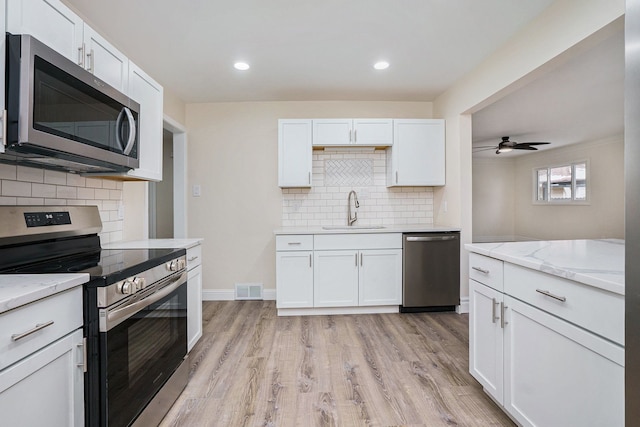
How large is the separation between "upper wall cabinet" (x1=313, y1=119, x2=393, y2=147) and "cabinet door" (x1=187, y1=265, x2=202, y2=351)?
1.92 meters

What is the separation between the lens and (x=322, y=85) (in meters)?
3.29

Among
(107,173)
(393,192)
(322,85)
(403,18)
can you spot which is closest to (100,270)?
(107,173)

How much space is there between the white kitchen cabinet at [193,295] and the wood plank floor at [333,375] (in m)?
0.18

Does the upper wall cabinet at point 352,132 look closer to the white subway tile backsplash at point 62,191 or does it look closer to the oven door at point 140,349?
the white subway tile backsplash at point 62,191

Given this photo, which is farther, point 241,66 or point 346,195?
point 346,195

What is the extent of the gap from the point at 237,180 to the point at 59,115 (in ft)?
8.28

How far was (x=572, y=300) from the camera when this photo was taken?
3.73 ft

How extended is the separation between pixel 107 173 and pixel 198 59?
1.43 m

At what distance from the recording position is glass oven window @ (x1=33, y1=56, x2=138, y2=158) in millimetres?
1155

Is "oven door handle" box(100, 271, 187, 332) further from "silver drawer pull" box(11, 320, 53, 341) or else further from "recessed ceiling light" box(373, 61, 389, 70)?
"recessed ceiling light" box(373, 61, 389, 70)

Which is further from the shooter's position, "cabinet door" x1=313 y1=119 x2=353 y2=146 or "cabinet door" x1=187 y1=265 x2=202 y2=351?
"cabinet door" x1=313 y1=119 x2=353 y2=146

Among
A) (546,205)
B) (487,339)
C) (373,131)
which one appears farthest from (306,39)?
(546,205)

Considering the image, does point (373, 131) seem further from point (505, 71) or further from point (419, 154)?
point (505, 71)

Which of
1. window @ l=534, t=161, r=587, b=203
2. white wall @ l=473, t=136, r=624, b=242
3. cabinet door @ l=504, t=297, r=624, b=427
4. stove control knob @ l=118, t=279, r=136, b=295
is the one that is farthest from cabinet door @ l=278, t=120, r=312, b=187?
window @ l=534, t=161, r=587, b=203
